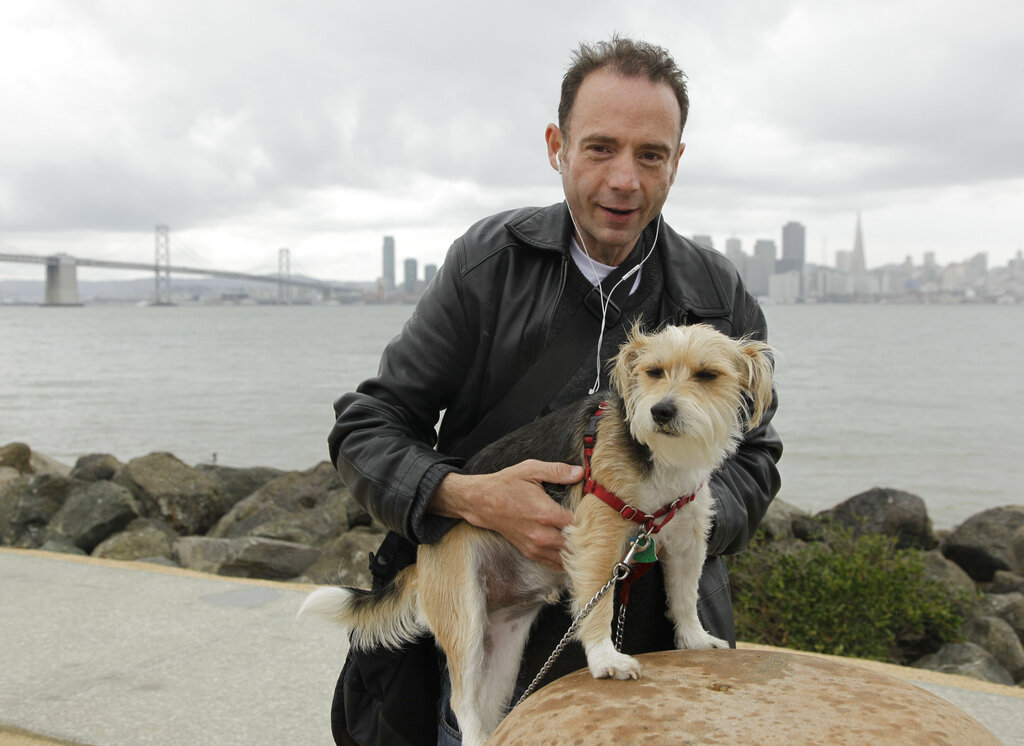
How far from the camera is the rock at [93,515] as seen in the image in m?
8.68

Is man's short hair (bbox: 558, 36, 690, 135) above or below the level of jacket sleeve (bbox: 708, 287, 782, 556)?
above

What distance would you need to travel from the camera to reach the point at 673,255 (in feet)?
10.2

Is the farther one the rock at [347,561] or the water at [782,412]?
the water at [782,412]

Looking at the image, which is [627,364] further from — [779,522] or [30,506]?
[30,506]

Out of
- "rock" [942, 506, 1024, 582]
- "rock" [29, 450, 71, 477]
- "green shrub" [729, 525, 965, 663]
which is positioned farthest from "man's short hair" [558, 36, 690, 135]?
"rock" [29, 450, 71, 477]

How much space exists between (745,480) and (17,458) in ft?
39.6

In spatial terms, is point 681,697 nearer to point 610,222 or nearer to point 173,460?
point 610,222

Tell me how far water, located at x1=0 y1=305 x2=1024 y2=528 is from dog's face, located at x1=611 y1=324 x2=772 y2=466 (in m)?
12.5

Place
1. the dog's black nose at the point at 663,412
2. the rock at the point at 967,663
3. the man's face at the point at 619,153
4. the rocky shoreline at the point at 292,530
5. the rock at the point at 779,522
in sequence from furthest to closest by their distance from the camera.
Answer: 1. the rock at the point at 779,522
2. the rocky shoreline at the point at 292,530
3. the rock at the point at 967,663
4. the man's face at the point at 619,153
5. the dog's black nose at the point at 663,412

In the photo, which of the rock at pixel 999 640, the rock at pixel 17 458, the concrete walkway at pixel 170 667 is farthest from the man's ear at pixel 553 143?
the rock at pixel 17 458

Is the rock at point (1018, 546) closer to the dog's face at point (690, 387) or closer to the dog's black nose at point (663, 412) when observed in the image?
the dog's face at point (690, 387)

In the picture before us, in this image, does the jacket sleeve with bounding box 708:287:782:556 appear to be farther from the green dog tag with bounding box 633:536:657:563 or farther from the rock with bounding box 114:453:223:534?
the rock with bounding box 114:453:223:534

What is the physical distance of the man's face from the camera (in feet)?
9.00

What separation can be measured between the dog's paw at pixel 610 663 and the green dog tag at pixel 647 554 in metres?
0.27
